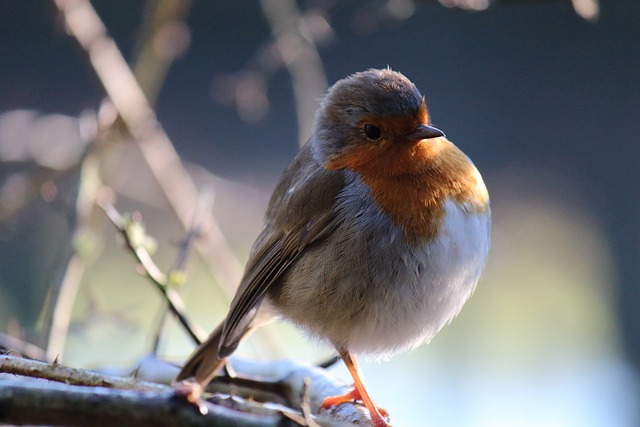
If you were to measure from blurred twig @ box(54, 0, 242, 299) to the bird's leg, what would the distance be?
2.30 feet

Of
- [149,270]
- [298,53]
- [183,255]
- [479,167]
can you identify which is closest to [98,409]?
[149,270]

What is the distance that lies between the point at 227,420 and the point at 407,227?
4.99ft

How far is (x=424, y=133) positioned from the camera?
8.45ft

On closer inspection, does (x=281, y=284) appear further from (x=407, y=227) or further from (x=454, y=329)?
(x=454, y=329)

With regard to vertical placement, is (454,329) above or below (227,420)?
above

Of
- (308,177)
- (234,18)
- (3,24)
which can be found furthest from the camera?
(234,18)

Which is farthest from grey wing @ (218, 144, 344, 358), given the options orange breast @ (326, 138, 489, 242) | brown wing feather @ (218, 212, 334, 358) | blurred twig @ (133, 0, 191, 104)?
blurred twig @ (133, 0, 191, 104)

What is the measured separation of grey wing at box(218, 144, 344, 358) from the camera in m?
2.80

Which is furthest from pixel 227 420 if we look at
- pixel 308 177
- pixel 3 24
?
pixel 3 24

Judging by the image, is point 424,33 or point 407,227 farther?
point 424,33

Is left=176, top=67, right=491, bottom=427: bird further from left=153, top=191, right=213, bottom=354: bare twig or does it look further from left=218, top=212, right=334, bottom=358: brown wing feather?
left=153, top=191, right=213, bottom=354: bare twig

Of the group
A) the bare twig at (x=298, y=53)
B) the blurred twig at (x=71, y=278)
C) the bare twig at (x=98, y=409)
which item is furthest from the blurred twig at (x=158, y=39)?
the bare twig at (x=98, y=409)

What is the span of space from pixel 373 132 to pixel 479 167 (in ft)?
Result: 11.3

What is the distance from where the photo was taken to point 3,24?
5.66 meters
